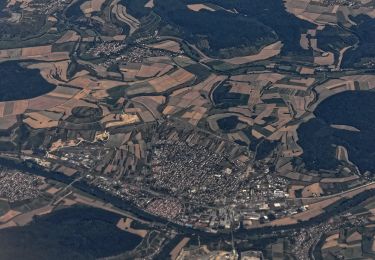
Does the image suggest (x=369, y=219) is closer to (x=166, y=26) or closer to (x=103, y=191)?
(x=103, y=191)

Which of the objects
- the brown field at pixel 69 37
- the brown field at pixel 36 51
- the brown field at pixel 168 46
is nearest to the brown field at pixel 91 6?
the brown field at pixel 69 37

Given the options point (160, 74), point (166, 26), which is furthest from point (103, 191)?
point (166, 26)

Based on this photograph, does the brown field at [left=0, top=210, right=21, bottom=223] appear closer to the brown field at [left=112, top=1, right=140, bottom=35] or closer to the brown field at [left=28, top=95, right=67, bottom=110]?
the brown field at [left=28, top=95, right=67, bottom=110]

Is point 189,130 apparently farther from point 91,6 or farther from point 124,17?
point 91,6

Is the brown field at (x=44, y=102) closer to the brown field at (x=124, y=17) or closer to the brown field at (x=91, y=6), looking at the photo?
the brown field at (x=124, y=17)

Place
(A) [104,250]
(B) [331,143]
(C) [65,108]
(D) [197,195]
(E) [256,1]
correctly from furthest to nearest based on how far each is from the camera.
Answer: (E) [256,1] → (C) [65,108] → (B) [331,143] → (D) [197,195] → (A) [104,250]

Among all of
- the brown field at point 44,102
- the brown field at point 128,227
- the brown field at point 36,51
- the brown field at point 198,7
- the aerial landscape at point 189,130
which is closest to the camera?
the aerial landscape at point 189,130

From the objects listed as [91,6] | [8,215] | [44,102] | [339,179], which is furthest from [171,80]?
[8,215]

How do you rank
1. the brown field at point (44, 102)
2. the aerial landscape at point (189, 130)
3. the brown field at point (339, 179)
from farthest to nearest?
the brown field at point (44, 102), the brown field at point (339, 179), the aerial landscape at point (189, 130)

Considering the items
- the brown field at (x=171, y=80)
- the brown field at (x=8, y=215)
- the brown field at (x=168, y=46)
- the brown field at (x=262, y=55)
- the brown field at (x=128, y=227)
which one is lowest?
the brown field at (x=8, y=215)
